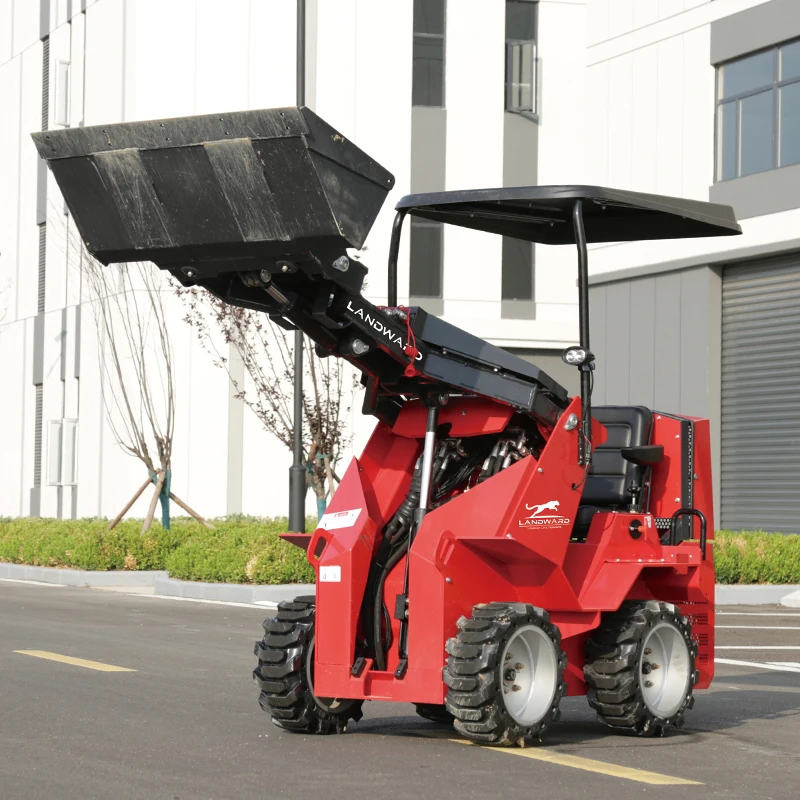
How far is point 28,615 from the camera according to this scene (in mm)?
16609

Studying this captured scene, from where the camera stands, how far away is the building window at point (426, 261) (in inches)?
1297

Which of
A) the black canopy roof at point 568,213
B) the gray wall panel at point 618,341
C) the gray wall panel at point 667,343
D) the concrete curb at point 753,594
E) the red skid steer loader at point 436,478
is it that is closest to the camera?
the red skid steer loader at point 436,478

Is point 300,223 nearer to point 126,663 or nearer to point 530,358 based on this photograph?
point 126,663

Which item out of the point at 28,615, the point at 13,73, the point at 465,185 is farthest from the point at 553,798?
the point at 13,73

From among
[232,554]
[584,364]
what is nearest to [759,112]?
[232,554]

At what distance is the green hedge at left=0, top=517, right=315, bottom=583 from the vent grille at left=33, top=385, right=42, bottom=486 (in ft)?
30.6

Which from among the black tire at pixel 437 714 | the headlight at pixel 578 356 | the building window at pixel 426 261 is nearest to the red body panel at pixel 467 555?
the headlight at pixel 578 356

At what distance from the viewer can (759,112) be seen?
2344 centimetres

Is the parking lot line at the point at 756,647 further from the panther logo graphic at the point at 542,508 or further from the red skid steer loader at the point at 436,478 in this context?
the panther logo graphic at the point at 542,508

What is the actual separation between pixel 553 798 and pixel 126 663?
6.06m

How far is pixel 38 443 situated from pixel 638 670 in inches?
1246

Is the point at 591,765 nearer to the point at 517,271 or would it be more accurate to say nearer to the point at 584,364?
the point at 584,364

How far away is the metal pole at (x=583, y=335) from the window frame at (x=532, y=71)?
26.0 m

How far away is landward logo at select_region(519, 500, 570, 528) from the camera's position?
7793 mm
